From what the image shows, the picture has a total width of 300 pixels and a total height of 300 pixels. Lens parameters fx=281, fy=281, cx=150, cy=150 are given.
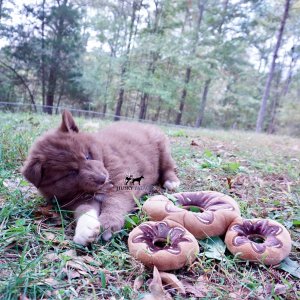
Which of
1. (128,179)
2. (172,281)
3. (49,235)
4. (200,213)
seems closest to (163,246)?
(172,281)

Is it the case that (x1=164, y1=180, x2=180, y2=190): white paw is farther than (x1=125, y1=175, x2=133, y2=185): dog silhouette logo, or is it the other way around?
(x1=164, y1=180, x2=180, y2=190): white paw

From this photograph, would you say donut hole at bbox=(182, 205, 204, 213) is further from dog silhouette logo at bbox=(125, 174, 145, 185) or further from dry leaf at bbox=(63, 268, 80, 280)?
dry leaf at bbox=(63, 268, 80, 280)

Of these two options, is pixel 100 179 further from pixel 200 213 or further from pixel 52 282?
pixel 52 282

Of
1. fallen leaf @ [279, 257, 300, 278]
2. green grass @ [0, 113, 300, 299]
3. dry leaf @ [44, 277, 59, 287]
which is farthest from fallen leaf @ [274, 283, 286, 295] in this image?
dry leaf @ [44, 277, 59, 287]

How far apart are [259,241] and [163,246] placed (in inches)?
29.8

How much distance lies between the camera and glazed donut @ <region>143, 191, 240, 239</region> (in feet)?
6.85

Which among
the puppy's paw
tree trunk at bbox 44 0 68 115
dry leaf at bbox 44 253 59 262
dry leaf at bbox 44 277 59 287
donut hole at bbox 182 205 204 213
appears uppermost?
tree trunk at bbox 44 0 68 115

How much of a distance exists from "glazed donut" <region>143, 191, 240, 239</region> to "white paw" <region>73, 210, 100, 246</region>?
465 millimetres

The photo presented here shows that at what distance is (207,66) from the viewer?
68.6 ft

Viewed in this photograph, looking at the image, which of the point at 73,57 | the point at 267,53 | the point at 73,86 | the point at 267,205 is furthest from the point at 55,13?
the point at 267,205

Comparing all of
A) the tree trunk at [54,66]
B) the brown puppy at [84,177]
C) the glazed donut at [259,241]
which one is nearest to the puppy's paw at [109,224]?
the brown puppy at [84,177]

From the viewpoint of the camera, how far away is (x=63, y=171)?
8.06ft

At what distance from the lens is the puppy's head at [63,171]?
243cm

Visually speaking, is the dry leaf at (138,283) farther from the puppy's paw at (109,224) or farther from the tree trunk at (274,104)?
the tree trunk at (274,104)
